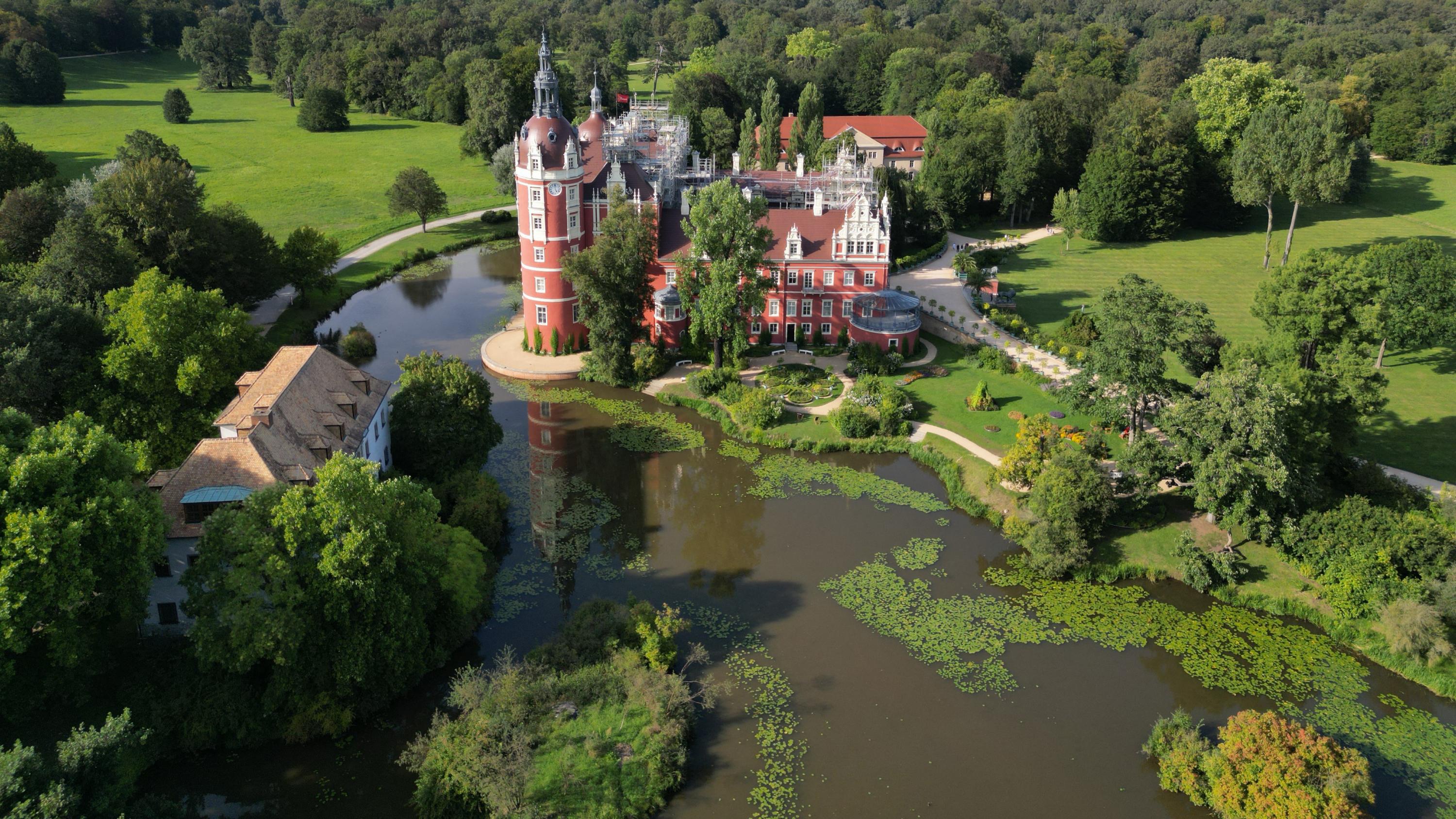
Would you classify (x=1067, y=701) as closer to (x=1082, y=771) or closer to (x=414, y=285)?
(x=1082, y=771)

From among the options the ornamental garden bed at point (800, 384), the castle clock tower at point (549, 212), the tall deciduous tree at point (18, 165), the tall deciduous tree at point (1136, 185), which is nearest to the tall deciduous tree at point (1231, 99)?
the tall deciduous tree at point (1136, 185)

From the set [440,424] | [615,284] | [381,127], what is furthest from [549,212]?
[381,127]

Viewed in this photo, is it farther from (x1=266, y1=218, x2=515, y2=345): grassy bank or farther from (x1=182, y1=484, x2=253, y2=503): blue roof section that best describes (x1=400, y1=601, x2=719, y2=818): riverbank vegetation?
(x1=266, y1=218, x2=515, y2=345): grassy bank

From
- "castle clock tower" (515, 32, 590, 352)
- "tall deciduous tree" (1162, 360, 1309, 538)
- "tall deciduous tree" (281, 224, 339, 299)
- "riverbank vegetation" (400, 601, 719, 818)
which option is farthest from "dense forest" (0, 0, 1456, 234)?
"riverbank vegetation" (400, 601, 719, 818)

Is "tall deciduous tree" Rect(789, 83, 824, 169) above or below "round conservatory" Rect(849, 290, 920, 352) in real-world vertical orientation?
above

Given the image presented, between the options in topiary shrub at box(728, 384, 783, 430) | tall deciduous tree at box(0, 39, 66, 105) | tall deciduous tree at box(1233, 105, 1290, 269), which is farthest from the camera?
tall deciduous tree at box(0, 39, 66, 105)

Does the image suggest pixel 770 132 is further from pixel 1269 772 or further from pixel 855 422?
pixel 1269 772

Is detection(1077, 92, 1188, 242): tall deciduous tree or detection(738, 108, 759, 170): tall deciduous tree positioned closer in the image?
detection(1077, 92, 1188, 242): tall deciduous tree

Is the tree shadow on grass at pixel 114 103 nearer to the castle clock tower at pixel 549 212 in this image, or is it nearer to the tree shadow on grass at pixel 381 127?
the tree shadow on grass at pixel 381 127
